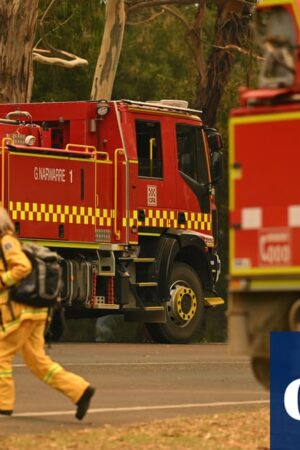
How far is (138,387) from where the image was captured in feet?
57.7

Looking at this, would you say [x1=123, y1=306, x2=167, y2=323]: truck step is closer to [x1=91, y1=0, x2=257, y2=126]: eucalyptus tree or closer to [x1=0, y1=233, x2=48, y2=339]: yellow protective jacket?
[x1=91, y1=0, x2=257, y2=126]: eucalyptus tree

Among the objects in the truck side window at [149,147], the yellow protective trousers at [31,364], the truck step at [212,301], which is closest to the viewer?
the yellow protective trousers at [31,364]

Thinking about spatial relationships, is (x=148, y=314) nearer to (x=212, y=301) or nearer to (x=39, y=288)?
(x=212, y=301)

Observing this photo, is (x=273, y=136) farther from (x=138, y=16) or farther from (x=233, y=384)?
(x=138, y=16)

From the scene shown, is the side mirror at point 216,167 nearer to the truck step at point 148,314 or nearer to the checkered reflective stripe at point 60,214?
the checkered reflective stripe at point 60,214

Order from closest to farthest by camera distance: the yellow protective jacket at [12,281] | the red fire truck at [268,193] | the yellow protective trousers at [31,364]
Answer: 1. the red fire truck at [268,193]
2. the yellow protective jacket at [12,281]
3. the yellow protective trousers at [31,364]

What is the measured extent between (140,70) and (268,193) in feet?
154

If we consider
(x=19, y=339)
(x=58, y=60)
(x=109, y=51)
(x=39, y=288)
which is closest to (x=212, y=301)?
(x=109, y=51)

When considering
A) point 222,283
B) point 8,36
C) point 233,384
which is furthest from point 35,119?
point 222,283

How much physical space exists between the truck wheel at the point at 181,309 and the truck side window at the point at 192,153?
143 cm

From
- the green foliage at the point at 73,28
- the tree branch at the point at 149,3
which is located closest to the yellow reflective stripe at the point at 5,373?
the tree branch at the point at 149,3

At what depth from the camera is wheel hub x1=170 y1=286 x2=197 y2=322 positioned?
26.5m

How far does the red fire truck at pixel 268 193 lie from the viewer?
878 cm

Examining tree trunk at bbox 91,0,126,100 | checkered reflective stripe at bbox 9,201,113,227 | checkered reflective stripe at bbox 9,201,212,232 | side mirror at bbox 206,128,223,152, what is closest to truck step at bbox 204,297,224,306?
checkered reflective stripe at bbox 9,201,212,232
